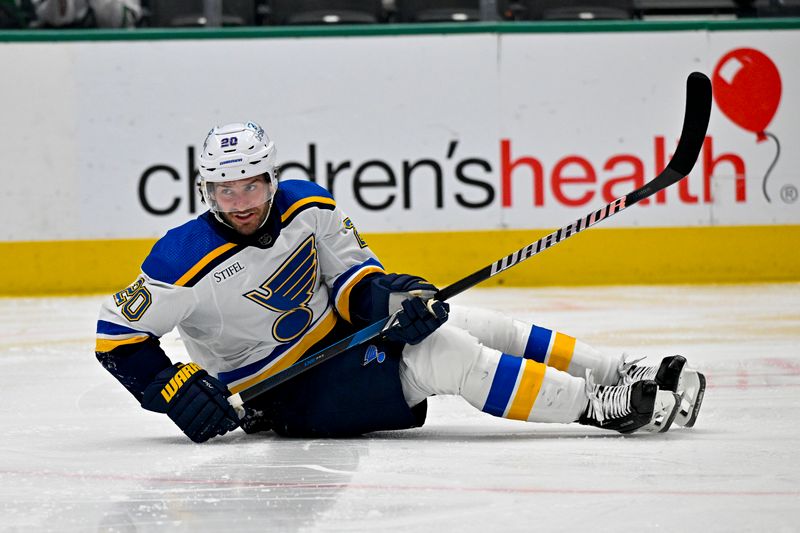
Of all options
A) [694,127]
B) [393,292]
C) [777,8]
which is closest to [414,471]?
[393,292]

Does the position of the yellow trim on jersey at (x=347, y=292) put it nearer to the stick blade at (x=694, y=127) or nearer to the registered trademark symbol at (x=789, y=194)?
the stick blade at (x=694, y=127)

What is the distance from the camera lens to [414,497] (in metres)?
1.98

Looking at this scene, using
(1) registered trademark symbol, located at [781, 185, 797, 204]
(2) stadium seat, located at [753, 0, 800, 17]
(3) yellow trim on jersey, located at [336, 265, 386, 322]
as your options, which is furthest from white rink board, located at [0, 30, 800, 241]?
(3) yellow trim on jersey, located at [336, 265, 386, 322]

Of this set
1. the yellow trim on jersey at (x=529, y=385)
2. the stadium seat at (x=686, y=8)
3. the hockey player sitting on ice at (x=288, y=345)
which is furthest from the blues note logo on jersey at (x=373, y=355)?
the stadium seat at (x=686, y=8)

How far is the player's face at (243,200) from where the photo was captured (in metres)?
2.47

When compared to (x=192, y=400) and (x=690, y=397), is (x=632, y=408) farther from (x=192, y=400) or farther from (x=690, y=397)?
(x=192, y=400)

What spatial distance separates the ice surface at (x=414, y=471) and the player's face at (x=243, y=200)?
1.60 ft

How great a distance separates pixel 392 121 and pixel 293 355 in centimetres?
380

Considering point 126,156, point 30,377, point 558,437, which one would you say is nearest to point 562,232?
point 558,437

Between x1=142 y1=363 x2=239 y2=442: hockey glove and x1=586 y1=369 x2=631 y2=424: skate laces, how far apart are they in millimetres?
754

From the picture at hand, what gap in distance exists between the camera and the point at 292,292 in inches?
102

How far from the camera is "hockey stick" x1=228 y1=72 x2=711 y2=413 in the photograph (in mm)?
2543

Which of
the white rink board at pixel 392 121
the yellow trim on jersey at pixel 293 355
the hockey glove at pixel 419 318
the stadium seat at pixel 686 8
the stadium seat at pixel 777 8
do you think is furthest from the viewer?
the stadium seat at pixel 686 8

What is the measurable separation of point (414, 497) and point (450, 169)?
4401 millimetres
